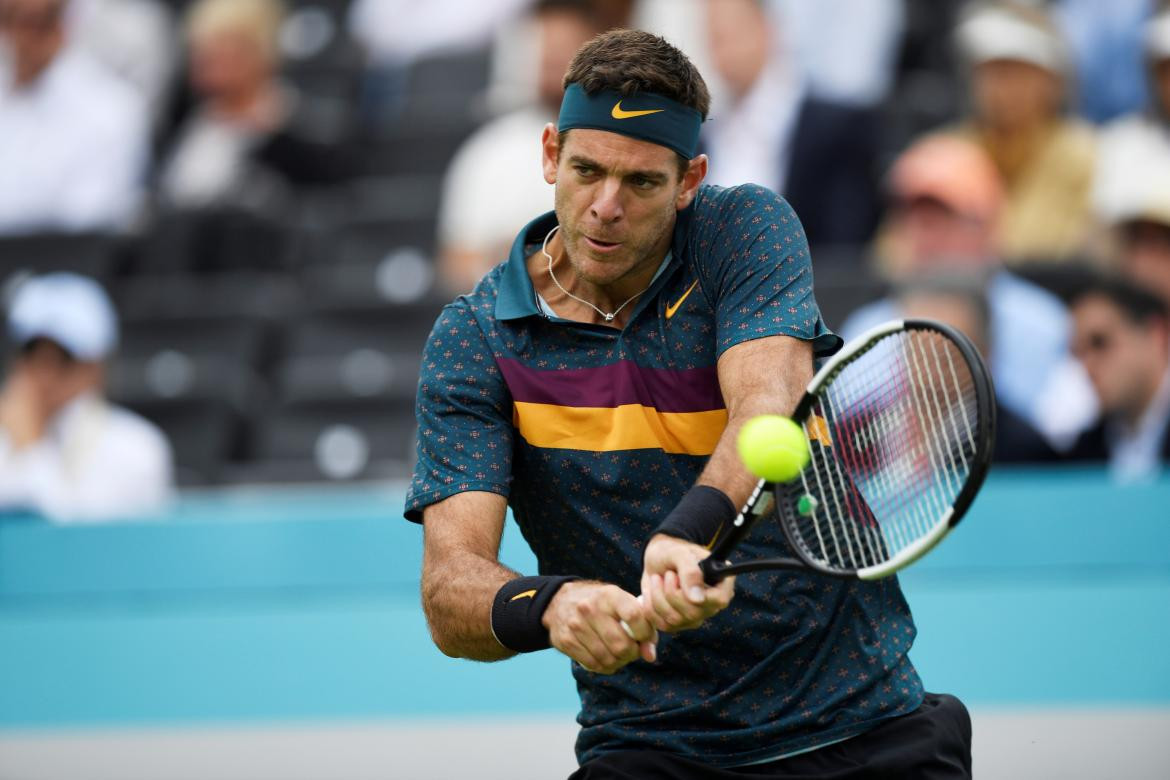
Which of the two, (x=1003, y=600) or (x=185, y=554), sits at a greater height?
(x=185, y=554)

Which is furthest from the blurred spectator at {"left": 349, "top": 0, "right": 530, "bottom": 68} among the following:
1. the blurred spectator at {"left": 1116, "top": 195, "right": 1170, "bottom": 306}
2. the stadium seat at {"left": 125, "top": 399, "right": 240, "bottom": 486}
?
the blurred spectator at {"left": 1116, "top": 195, "right": 1170, "bottom": 306}

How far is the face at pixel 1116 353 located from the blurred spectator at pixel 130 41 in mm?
5901

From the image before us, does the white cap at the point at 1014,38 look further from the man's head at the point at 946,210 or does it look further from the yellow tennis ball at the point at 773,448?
the yellow tennis ball at the point at 773,448

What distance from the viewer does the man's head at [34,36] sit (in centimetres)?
958

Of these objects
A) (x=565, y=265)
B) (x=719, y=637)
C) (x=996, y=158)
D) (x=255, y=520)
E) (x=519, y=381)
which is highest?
(x=996, y=158)

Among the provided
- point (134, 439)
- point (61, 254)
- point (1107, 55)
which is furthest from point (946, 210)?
point (61, 254)

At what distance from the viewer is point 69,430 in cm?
746

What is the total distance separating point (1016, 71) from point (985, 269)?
121cm

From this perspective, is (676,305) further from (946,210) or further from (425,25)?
(425,25)

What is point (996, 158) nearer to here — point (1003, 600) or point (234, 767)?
point (1003, 600)

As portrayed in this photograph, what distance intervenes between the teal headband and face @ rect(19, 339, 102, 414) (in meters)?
4.90

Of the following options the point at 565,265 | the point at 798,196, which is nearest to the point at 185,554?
the point at 798,196

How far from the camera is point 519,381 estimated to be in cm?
336

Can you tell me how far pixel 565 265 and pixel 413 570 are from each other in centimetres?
328
